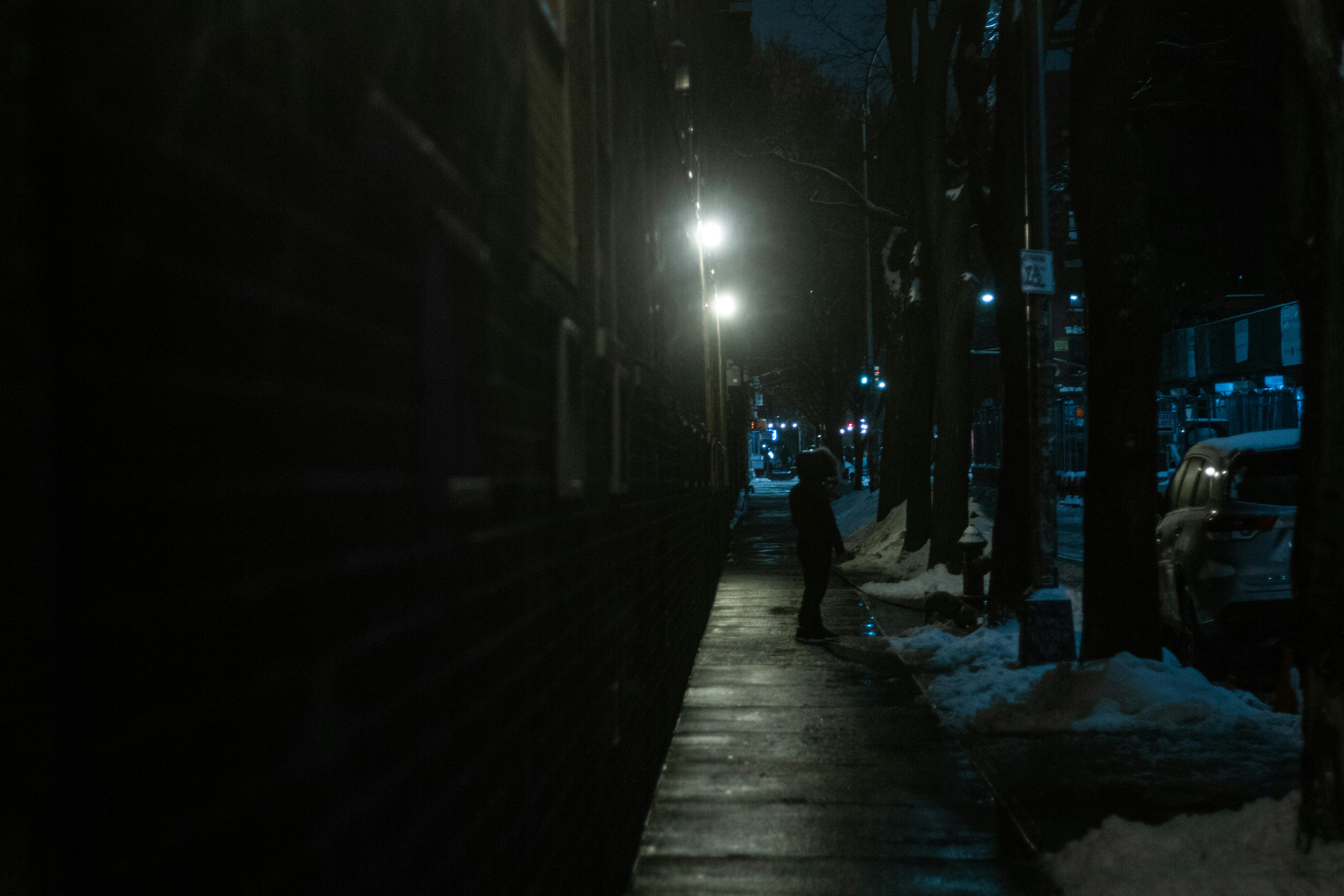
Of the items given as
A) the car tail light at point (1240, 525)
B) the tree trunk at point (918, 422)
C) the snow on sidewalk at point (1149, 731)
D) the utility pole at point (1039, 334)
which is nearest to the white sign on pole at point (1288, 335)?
the tree trunk at point (918, 422)

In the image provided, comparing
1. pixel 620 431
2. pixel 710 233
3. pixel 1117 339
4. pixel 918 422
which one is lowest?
pixel 620 431

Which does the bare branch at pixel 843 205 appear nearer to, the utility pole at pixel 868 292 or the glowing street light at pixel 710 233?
the utility pole at pixel 868 292

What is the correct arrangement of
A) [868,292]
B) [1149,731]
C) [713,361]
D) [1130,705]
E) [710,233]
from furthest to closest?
[868,292] < [713,361] < [710,233] < [1130,705] < [1149,731]

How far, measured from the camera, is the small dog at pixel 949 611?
39.2ft

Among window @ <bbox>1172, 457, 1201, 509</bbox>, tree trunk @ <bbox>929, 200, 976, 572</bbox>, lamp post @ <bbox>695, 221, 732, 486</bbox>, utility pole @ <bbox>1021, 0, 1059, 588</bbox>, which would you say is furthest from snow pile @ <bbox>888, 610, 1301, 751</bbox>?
tree trunk @ <bbox>929, 200, 976, 572</bbox>

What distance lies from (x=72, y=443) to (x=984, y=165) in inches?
534

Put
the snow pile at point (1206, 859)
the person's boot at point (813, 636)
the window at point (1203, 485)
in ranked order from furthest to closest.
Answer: the person's boot at point (813, 636) < the window at point (1203, 485) < the snow pile at point (1206, 859)

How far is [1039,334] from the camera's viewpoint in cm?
969

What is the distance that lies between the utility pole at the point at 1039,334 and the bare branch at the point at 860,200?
29.5 ft

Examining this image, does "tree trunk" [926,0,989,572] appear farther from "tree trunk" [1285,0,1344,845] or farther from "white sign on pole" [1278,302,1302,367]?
"white sign on pole" [1278,302,1302,367]

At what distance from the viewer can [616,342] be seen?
463 centimetres

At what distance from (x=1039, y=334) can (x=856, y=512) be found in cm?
2271

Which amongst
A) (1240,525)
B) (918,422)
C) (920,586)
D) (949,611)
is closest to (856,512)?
(918,422)

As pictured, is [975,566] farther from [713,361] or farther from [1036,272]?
[713,361]
